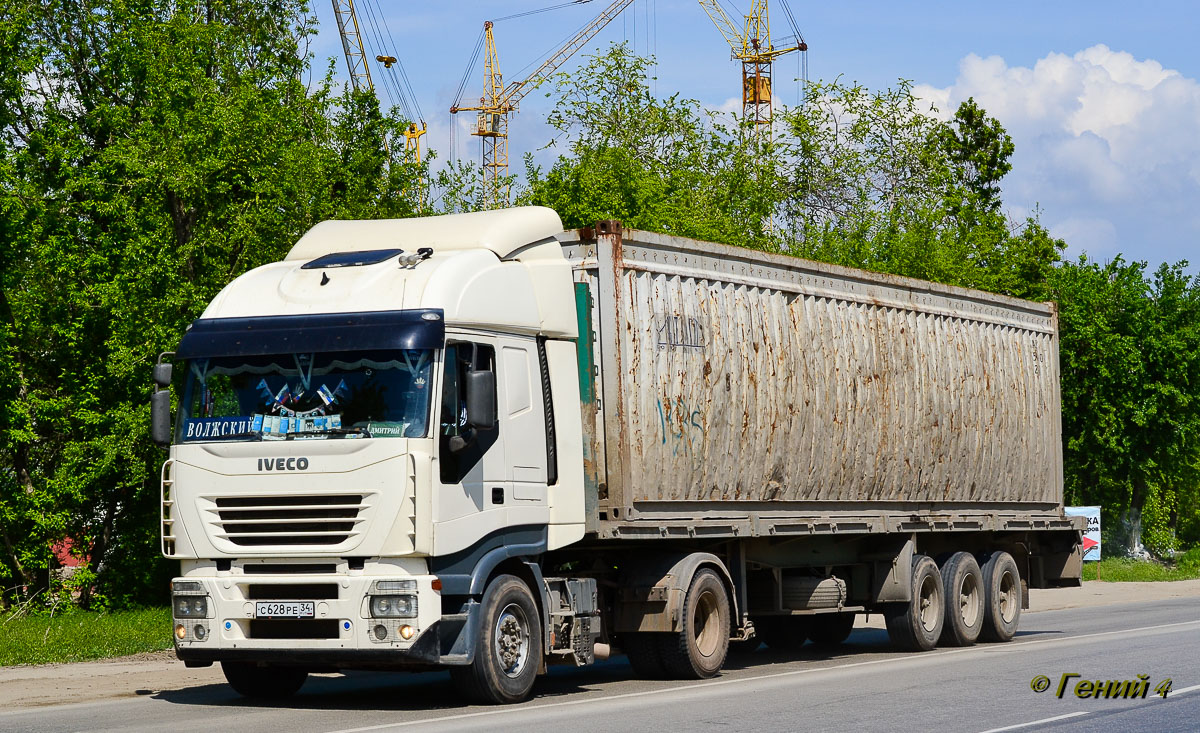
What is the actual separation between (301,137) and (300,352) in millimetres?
15117

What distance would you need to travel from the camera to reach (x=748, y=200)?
1544 inches

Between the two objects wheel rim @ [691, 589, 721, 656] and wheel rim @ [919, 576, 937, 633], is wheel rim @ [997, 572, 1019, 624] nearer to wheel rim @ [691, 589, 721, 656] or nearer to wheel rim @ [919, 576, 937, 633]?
wheel rim @ [919, 576, 937, 633]

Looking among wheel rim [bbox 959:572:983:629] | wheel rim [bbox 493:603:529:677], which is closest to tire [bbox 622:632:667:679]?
wheel rim [bbox 493:603:529:677]

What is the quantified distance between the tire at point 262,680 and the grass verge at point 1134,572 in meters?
29.0

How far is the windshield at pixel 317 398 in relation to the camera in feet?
36.2

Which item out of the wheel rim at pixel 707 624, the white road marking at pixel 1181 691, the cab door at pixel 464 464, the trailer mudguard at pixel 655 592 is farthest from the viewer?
the wheel rim at pixel 707 624

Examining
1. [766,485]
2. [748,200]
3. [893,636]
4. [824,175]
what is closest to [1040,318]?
[893,636]

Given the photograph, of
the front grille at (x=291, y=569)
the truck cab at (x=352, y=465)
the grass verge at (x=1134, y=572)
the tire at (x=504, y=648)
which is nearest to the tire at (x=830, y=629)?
Answer: the tire at (x=504, y=648)

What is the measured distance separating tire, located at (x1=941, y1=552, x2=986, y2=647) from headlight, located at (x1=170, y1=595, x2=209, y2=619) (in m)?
10.1

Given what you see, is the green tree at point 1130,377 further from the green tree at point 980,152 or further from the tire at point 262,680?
the tire at point 262,680

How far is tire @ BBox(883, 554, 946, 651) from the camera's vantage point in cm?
1753

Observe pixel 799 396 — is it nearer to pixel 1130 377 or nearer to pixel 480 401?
pixel 480 401

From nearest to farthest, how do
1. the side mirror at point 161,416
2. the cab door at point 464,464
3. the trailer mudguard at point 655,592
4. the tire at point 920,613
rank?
1. the cab door at point 464,464
2. the side mirror at point 161,416
3. the trailer mudguard at point 655,592
4. the tire at point 920,613

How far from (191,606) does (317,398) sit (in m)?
1.91
